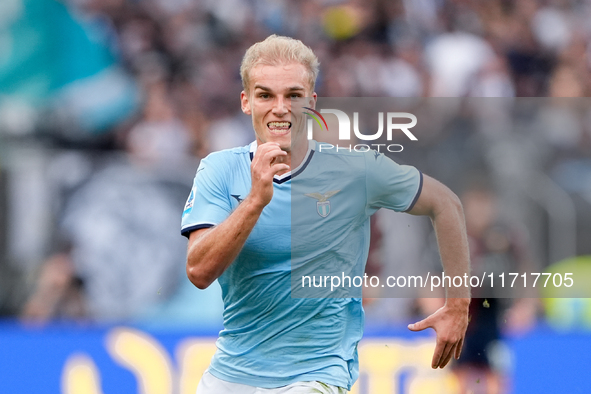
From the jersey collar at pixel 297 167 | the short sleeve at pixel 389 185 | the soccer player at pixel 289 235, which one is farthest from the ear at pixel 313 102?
the short sleeve at pixel 389 185

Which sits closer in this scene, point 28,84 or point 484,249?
point 484,249

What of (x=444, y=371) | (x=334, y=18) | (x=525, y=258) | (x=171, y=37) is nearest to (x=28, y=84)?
(x=171, y=37)

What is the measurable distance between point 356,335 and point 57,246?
13.6ft

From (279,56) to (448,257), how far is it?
117 centimetres

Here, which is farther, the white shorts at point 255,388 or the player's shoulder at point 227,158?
the player's shoulder at point 227,158

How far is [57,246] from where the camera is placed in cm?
702

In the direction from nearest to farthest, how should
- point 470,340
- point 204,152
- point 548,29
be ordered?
1. point 470,340
2. point 204,152
3. point 548,29

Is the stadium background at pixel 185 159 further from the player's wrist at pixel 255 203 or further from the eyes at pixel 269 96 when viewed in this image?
the player's wrist at pixel 255 203

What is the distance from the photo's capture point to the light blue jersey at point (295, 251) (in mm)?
3443

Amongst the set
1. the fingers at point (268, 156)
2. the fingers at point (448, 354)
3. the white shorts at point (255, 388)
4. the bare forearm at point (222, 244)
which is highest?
the fingers at point (268, 156)

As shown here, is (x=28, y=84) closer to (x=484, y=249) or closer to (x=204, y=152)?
(x=204, y=152)

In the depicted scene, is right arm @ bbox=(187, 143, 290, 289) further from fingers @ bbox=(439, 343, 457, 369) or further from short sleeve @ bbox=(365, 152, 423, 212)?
fingers @ bbox=(439, 343, 457, 369)

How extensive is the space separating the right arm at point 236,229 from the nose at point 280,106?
0.77ft

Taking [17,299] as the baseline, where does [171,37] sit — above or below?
above
